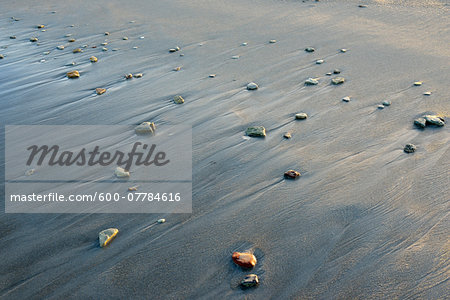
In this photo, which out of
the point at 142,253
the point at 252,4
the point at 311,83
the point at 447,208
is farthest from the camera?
the point at 252,4

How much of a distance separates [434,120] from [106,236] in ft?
10.4

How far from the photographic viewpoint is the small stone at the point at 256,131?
13.2 ft

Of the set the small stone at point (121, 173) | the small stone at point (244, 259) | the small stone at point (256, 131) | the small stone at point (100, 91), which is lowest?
the small stone at point (100, 91)

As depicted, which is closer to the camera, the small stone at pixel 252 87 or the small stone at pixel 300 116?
the small stone at pixel 300 116

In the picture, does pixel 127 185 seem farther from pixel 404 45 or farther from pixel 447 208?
pixel 404 45

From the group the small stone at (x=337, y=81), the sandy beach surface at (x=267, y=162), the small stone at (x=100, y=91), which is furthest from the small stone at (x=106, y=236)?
the small stone at (x=337, y=81)

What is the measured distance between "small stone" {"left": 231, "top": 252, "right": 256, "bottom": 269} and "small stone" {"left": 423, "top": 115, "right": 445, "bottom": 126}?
8.02 ft

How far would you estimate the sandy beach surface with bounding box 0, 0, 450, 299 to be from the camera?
8.23 ft

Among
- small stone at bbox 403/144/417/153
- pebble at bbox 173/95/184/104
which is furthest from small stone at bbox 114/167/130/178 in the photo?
small stone at bbox 403/144/417/153

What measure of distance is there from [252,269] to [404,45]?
16.5ft

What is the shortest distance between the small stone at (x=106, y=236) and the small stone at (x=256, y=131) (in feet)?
5.58

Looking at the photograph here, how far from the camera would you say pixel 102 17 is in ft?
30.9

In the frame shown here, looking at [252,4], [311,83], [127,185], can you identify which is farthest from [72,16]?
[127,185]

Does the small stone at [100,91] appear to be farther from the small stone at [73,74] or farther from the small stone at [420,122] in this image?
the small stone at [420,122]
